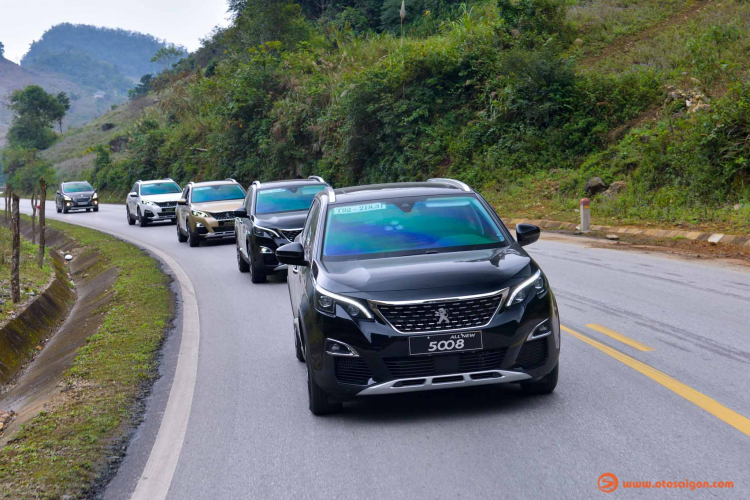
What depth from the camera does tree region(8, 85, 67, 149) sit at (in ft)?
401

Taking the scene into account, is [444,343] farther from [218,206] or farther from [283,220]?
[218,206]

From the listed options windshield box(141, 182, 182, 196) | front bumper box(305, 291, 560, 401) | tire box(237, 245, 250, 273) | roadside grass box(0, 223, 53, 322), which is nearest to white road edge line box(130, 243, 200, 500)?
front bumper box(305, 291, 560, 401)

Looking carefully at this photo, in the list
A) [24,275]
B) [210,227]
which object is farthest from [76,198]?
[24,275]

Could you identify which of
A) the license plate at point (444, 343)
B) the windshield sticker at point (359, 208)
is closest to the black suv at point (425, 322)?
the license plate at point (444, 343)

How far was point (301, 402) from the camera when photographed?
666 centimetres

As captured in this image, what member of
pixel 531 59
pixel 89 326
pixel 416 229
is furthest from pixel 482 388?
pixel 531 59

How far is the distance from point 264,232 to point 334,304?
8.88 m

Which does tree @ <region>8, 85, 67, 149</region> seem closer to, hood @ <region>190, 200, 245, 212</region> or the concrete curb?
hood @ <region>190, 200, 245, 212</region>

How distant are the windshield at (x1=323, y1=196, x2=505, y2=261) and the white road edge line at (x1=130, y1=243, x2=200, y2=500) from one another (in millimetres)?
1708

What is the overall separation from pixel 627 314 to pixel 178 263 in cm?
1169

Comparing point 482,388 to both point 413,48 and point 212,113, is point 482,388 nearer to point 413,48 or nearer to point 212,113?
point 413,48

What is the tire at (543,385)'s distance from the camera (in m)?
6.17

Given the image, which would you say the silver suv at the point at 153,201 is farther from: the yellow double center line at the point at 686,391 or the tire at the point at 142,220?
the yellow double center line at the point at 686,391

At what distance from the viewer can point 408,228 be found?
6930 mm
